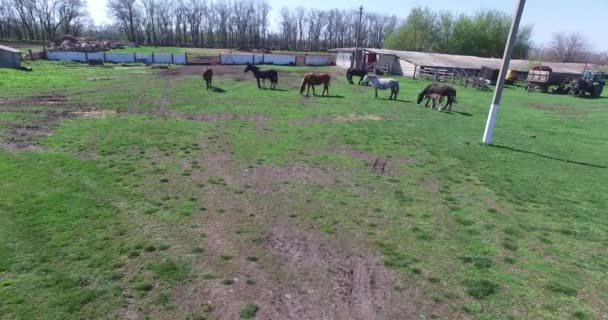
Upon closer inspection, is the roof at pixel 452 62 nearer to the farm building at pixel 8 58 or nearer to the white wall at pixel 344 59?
the white wall at pixel 344 59

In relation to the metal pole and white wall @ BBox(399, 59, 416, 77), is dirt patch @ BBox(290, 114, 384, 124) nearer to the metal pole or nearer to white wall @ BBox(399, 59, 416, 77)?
the metal pole

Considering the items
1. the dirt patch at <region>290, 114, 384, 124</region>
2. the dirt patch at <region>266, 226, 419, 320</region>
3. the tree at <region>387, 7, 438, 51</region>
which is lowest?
the dirt patch at <region>266, 226, 419, 320</region>

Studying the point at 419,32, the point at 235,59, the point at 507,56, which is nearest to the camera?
the point at 507,56

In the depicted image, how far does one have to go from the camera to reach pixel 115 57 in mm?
46031

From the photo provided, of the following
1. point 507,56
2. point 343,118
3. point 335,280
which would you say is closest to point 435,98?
point 343,118

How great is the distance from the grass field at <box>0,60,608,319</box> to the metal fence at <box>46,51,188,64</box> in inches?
1450

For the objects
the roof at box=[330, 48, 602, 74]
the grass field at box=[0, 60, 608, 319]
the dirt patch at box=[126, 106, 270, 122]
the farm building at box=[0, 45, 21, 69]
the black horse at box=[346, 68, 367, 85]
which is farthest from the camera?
the roof at box=[330, 48, 602, 74]

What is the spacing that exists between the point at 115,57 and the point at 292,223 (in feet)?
159

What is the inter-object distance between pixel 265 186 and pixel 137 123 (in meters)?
7.58

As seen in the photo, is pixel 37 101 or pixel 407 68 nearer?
pixel 37 101

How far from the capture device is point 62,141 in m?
10.5

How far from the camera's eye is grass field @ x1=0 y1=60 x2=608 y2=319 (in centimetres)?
441

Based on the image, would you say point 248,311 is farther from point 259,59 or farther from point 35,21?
point 35,21

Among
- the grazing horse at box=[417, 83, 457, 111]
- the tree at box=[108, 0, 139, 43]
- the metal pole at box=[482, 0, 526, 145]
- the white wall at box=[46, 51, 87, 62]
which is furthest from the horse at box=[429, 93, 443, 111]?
the tree at box=[108, 0, 139, 43]
